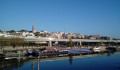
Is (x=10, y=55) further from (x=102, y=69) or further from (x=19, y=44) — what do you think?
(x=102, y=69)

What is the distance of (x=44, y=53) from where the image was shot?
39.9m

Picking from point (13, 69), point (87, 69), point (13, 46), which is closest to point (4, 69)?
point (13, 69)

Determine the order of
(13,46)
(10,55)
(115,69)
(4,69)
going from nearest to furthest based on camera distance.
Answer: (4,69)
(115,69)
(10,55)
(13,46)

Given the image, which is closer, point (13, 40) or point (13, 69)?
point (13, 69)

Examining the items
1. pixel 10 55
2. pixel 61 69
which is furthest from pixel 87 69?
pixel 10 55

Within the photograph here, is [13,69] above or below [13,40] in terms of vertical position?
below

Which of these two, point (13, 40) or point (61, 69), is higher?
point (13, 40)

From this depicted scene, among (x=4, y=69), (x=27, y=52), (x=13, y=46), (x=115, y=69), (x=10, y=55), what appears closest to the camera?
(x=4, y=69)

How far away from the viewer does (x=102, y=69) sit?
2314 centimetres

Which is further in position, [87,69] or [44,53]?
[44,53]

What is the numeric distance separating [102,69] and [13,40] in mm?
35096

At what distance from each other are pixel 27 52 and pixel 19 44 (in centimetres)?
1249

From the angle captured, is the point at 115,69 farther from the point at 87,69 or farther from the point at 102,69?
the point at 87,69

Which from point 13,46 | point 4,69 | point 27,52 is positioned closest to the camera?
point 4,69
